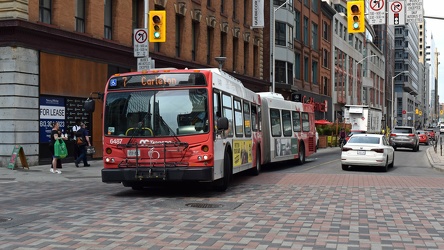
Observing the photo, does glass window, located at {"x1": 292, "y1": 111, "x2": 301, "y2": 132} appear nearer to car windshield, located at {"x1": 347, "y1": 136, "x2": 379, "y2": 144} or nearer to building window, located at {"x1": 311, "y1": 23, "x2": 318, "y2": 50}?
car windshield, located at {"x1": 347, "y1": 136, "x2": 379, "y2": 144}

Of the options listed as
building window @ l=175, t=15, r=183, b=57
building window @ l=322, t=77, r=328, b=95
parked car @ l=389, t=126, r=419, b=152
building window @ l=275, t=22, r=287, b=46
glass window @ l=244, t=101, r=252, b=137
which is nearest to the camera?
glass window @ l=244, t=101, r=252, b=137

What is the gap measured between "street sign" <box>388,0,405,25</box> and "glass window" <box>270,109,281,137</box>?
564 cm

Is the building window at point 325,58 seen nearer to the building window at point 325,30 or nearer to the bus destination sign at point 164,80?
the building window at point 325,30

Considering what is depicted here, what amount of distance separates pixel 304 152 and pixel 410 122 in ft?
461

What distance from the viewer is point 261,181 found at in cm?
1661

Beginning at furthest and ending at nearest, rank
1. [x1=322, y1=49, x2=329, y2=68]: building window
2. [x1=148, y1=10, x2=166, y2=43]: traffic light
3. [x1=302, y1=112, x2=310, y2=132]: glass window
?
[x1=322, y1=49, x2=329, y2=68]: building window → [x1=302, y1=112, x2=310, y2=132]: glass window → [x1=148, y1=10, x2=166, y2=43]: traffic light

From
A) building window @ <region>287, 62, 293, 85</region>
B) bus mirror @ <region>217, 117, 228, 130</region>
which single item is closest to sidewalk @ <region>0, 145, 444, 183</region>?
bus mirror @ <region>217, 117, 228, 130</region>

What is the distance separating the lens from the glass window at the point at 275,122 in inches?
838

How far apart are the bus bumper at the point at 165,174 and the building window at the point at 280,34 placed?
3868 centimetres

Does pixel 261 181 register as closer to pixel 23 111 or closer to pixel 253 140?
pixel 253 140

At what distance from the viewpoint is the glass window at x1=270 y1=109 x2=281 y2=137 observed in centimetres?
2128

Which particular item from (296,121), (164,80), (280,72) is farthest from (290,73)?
(164,80)

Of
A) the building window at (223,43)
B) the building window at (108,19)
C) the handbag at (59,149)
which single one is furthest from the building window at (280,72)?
the handbag at (59,149)

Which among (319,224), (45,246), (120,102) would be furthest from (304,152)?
(45,246)
